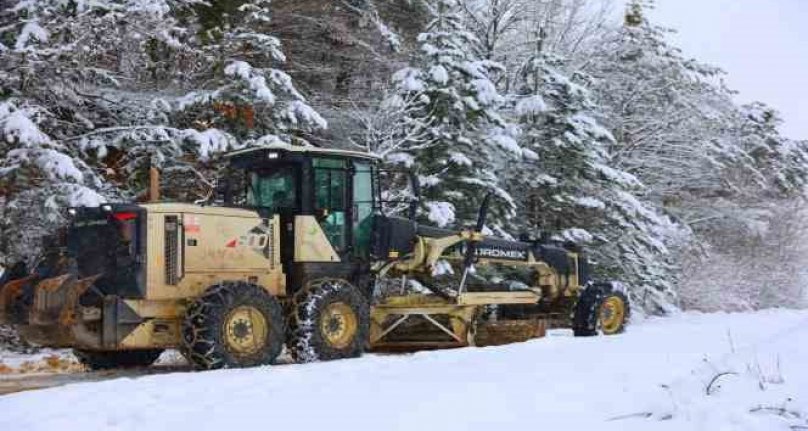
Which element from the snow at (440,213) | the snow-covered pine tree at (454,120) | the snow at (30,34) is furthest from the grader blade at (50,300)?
the snow-covered pine tree at (454,120)

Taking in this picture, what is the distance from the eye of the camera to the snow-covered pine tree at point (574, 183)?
22.5 meters

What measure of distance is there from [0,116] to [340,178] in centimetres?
518

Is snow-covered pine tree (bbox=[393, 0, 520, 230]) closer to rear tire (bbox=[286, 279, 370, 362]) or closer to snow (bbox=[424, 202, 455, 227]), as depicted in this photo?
snow (bbox=[424, 202, 455, 227])

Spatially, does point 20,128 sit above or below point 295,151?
above

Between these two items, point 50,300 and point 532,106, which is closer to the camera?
point 50,300

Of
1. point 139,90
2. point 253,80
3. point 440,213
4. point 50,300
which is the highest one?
point 139,90

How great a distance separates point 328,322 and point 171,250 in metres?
2.22

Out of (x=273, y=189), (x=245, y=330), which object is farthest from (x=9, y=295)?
(x=273, y=189)

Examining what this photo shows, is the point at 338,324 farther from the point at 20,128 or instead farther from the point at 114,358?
the point at 20,128

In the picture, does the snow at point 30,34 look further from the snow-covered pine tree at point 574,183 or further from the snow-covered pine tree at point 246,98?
the snow-covered pine tree at point 574,183

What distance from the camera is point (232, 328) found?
10.9 metres

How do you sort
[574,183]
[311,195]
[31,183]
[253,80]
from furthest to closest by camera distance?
[574,183], [253,80], [31,183], [311,195]

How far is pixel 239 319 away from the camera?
10.9m

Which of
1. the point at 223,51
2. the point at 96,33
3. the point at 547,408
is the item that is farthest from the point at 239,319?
the point at 223,51
